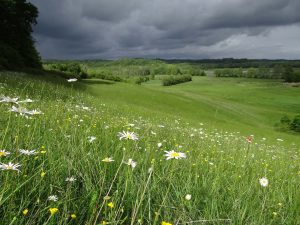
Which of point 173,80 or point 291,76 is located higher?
point 291,76

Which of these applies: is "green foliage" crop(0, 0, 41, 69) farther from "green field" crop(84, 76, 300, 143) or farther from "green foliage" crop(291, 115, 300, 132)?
"green foliage" crop(291, 115, 300, 132)

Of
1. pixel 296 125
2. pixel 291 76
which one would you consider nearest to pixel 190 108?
pixel 296 125

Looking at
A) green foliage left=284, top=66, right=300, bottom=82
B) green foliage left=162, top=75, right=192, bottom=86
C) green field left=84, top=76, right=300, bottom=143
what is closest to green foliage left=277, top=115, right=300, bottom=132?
green field left=84, top=76, right=300, bottom=143

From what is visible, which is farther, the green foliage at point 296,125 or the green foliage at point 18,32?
the green foliage at point 296,125

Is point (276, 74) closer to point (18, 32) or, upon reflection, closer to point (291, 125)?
point (291, 125)

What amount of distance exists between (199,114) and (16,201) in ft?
140

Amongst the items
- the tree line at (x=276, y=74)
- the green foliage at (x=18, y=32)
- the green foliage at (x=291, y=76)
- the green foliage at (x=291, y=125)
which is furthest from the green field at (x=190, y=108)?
the tree line at (x=276, y=74)

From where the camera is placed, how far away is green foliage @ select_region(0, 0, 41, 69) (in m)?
46.4

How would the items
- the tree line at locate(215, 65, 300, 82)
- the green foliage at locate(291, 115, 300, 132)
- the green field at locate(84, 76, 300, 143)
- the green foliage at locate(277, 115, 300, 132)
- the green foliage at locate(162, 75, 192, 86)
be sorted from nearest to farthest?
1. the green field at locate(84, 76, 300, 143)
2. the green foliage at locate(277, 115, 300, 132)
3. the green foliage at locate(291, 115, 300, 132)
4. the green foliage at locate(162, 75, 192, 86)
5. the tree line at locate(215, 65, 300, 82)

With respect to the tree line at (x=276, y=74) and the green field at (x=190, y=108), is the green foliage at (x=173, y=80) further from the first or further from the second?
the green field at (x=190, y=108)

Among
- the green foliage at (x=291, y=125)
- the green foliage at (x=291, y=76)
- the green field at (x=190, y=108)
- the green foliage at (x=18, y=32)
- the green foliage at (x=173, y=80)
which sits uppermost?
the green foliage at (x=18, y=32)

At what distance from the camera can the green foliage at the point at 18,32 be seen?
46438 mm

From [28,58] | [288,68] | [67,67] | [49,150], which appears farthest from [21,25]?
[288,68]

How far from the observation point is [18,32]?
52.2 m
